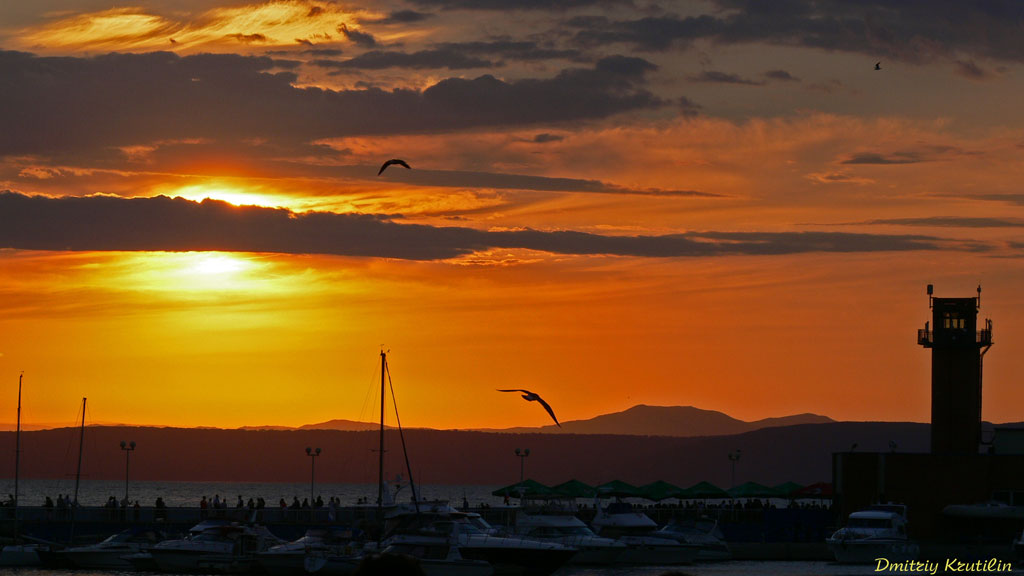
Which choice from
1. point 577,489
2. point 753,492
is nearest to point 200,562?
point 577,489

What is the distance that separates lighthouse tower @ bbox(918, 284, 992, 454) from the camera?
8594 cm

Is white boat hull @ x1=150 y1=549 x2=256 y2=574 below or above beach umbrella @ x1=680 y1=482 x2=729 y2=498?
below

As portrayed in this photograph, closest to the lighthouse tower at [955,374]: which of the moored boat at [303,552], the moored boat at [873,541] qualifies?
the moored boat at [873,541]

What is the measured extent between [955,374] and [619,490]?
72.6ft

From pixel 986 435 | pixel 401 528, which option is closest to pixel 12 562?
pixel 401 528

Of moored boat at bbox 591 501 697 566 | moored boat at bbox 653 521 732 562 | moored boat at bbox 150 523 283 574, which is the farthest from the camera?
moored boat at bbox 653 521 732 562

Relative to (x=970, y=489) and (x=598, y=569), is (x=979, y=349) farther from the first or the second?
(x=598, y=569)

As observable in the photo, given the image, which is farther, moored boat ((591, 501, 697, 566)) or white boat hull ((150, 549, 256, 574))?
moored boat ((591, 501, 697, 566))

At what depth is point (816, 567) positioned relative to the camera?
72562 millimetres

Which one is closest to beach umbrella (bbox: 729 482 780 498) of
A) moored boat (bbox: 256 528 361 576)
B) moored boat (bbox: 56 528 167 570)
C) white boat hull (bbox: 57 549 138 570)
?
moored boat (bbox: 256 528 361 576)

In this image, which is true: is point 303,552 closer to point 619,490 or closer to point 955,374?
point 619,490

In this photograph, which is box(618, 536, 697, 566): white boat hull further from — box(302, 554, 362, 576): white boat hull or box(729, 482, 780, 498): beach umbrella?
box(729, 482, 780, 498): beach umbrella

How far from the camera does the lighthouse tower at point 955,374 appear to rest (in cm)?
8594

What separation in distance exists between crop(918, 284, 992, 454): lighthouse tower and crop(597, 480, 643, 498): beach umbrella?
60.8ft
